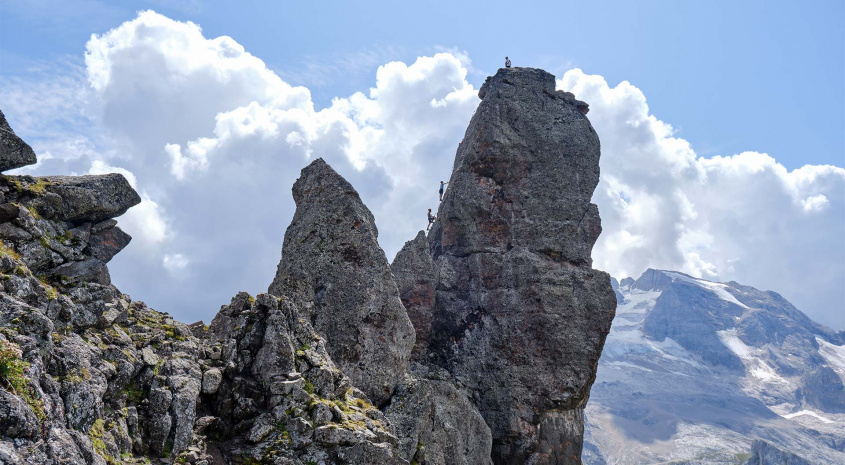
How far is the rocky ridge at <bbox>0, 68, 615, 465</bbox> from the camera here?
20.9 metres

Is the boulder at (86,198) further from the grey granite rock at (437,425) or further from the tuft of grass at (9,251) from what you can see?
the grey granite rock at (437,425)

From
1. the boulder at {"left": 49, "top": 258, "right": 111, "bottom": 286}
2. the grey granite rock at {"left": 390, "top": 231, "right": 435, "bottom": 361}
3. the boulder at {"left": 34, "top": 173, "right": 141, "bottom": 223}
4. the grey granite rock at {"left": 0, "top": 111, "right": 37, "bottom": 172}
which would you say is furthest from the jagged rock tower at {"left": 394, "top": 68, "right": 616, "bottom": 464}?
the grey granite rock at {"left": 0, "top": 111, "right": 37, "bottom": 172}

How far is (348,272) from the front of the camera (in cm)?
4116

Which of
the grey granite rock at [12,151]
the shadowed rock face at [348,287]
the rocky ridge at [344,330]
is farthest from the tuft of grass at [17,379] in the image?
the shadowed rock face at [348,287]

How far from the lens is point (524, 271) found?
56.0m

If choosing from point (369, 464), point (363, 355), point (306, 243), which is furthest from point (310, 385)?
point (306, 243)

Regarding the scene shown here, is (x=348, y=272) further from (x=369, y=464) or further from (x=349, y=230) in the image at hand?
(x=369, y=464)

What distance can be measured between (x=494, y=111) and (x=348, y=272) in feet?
96.7

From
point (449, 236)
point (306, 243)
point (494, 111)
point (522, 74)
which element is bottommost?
point (306, 243)

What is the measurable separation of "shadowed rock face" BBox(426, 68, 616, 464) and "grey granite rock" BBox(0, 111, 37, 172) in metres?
35.0

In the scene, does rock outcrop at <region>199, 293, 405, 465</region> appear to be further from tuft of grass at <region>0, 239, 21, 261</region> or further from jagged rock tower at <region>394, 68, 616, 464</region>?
jagged rock tower at <region>394, 68, 616, 464</region>

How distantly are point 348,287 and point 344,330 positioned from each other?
2.82 meters

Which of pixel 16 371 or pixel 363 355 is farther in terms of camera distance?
pixel 363 355

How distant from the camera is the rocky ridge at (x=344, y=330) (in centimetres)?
2094
